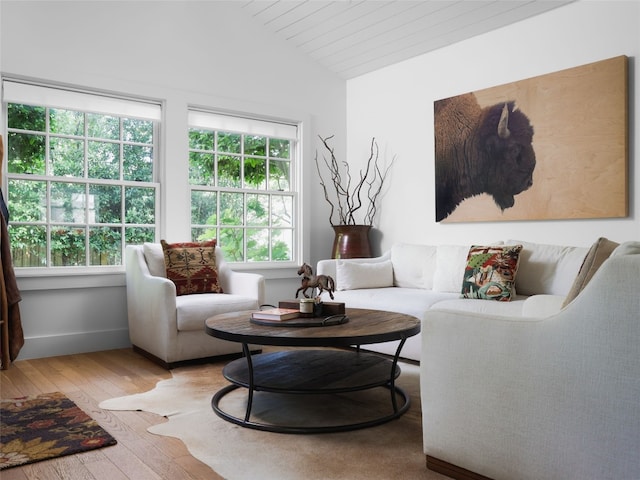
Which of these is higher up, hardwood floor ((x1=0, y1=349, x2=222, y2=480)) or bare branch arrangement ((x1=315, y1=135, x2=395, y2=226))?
bare branch arrangement ((x1=315, y1=135, x2=395, y2=226))

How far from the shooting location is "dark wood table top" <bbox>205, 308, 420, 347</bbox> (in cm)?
234

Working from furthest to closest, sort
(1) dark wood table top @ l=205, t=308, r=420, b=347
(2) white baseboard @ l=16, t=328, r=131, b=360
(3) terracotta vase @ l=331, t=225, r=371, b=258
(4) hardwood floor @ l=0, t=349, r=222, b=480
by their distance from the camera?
(3) terracotta vase @ l=331, t=225, r=371, b=258 → (2) white baseboard @ l=16, t=328, r=131, b=360 → (1) dark wood table top @ l=205, t=308, r=420, b=347 → (4) hardwood floor @ l=0, t=349, r=222, b=480

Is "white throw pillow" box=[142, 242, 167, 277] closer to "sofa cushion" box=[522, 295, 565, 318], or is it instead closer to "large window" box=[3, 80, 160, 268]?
"large window" box=[3, 80, 160, 268]

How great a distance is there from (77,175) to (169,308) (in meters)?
1.47

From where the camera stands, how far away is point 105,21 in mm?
4184

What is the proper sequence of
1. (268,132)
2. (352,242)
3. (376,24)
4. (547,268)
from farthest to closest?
1. (268,132)
2. (352,242)
3. (376,24)
4. (547,268)

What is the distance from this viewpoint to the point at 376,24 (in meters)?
4.71

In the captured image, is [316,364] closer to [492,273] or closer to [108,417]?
[108,417]

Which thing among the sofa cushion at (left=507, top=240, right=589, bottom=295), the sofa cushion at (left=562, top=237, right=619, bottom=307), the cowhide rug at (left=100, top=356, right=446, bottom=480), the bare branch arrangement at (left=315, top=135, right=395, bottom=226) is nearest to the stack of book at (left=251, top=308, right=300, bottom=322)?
the cowhide rug at (left=100, top=356, right=446, bottom=480)

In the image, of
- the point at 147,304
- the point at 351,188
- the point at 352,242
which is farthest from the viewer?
the point at 351,188

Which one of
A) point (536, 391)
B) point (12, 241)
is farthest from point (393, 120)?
point (536, 391)

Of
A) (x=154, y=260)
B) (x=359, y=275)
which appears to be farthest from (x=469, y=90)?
(x=154, y=260)

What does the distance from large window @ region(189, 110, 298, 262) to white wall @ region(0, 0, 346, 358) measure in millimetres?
162

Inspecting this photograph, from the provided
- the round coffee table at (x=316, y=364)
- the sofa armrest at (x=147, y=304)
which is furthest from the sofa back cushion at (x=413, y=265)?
the sofa armrest at (x=147, y=304)
